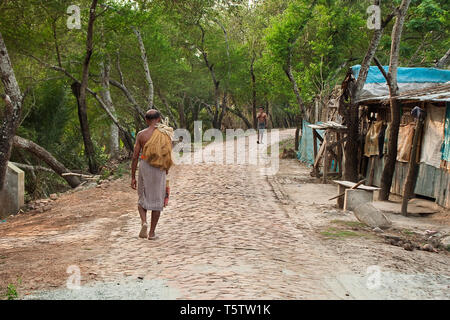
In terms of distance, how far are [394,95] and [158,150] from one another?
263 inches

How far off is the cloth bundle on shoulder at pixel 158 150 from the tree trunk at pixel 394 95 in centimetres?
643

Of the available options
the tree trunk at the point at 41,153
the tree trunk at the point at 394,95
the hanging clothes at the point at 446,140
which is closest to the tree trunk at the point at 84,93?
the tree trunk at the point at 41,153

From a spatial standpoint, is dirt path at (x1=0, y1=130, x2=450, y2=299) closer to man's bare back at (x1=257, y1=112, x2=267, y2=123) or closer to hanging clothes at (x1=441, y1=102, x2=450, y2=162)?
hanging clothes at (x1=441, y1=102, x2=450, y2=162)

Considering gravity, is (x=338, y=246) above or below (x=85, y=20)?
below

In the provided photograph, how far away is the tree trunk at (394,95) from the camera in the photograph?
1136 centimetres

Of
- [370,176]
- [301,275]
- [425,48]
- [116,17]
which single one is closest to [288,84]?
[425,48]

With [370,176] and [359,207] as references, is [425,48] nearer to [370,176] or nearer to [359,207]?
[370,176]

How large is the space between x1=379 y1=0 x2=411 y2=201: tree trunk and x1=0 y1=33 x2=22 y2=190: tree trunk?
335 inches

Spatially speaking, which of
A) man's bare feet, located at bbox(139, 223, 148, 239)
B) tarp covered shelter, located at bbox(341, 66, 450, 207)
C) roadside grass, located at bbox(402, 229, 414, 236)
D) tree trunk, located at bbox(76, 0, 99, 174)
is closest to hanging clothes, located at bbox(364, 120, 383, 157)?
tarp covered shelter, located at bbox(341, 66, 450, 207)

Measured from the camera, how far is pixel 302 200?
12.7 metres

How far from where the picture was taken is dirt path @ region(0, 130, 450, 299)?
5.37 m

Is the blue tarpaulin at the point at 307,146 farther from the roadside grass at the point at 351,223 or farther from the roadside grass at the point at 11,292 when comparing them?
the roadside grass at the point at 11,292

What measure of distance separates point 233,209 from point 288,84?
18075 millimetres
